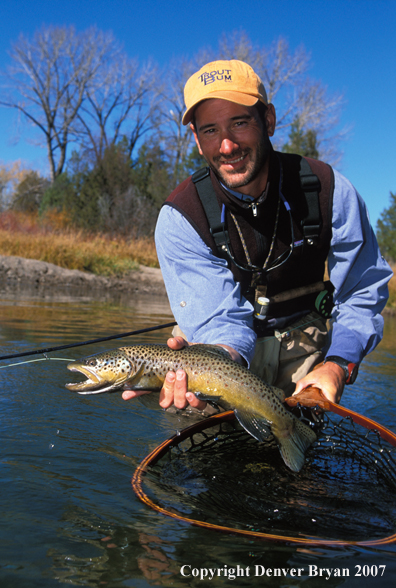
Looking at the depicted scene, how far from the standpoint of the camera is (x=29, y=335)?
6281 mm

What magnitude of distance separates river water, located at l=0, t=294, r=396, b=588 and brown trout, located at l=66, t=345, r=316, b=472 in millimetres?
513

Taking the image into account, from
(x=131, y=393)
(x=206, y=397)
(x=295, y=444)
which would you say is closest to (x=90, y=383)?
(x=131, y=393)

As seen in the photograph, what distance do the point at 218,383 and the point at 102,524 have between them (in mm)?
779

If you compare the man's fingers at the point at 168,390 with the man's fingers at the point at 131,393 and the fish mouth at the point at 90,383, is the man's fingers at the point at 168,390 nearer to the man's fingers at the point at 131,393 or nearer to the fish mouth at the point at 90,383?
the man's fingers at the point at 131,393

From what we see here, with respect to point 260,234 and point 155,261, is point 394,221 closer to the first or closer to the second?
point 155,261

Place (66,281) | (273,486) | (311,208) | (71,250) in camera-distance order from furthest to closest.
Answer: (71,250) → (66,281) → (311,208) → (273,486)

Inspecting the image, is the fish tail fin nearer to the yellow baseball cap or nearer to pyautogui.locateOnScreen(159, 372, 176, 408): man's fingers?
pyautogui.locateOnScreen(159, 372, 176, 408): man's fingers

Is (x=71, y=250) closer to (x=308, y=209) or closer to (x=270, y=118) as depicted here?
(x=270, y=118)

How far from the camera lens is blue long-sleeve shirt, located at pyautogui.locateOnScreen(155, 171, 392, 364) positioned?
3062mm

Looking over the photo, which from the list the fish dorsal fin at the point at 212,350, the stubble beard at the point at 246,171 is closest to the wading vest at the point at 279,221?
the stubble beard at the point at 246,171

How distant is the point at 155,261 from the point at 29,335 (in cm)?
1278

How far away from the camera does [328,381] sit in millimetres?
2820

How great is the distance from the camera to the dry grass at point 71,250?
52.1ft

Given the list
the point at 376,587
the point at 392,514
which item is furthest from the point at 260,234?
the point at 376,587
